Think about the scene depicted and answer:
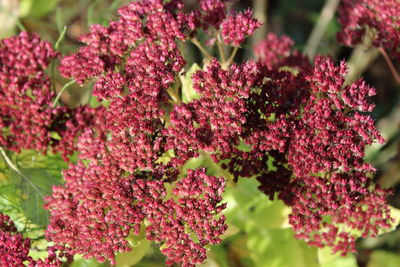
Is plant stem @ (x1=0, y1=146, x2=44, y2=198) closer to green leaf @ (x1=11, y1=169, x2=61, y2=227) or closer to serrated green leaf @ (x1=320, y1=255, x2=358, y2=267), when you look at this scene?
green leaf @ (x1=11, y1=169, x2=61, y2=227)

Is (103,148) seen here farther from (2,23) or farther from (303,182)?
(2,23)

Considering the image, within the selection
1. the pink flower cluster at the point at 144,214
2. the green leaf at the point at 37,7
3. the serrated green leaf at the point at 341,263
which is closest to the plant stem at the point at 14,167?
the pink flower cluster at the point at 144,214

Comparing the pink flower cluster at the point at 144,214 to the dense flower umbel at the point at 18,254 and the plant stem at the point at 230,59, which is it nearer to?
the dense flower umbel at the point at 18,254

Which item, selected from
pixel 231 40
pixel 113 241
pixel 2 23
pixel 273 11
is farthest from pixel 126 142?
pixel 273 11

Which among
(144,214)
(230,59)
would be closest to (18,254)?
(144,214)

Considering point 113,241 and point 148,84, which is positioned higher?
point 148,84

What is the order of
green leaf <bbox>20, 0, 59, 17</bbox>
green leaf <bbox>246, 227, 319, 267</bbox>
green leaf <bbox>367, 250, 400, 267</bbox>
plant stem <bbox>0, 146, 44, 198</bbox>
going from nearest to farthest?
1. plant stem <bbox>0, 146, 44, 198</bbox>
2. green leaf <bbox>246, 227, 319, 267</bbox>
3. green leaf <bbox>367, 250, 400, 267</bbox>
4. green leaf <bbox>20, 0, 59, 17</bbox>

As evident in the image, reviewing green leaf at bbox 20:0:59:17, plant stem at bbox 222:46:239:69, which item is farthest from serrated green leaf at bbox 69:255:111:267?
green leaf at bbox 20:0:59:17
